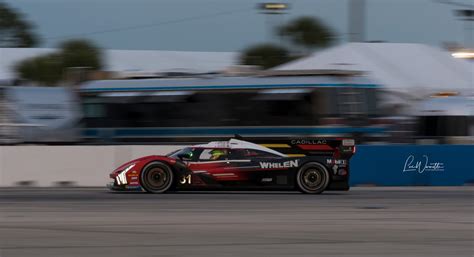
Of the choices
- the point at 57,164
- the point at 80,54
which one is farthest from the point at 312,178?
the point at 80,54

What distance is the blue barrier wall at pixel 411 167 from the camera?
19.6 meters

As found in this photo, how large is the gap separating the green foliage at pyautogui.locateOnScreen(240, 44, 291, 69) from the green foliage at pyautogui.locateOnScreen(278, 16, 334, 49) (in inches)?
65.4

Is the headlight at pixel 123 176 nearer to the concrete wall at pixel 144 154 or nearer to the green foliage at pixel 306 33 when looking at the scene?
the concrete wall at pixel 144 154

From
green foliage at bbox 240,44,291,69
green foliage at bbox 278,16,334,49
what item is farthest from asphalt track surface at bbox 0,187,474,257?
green foliage at bbox 278,16,334,49

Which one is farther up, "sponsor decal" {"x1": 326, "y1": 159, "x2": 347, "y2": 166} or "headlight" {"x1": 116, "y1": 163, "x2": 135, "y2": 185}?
"sponsor decal" {"x1": 326, "y1": 159, "x2": 347, "y2": 166}

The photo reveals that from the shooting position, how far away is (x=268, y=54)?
59812 mm

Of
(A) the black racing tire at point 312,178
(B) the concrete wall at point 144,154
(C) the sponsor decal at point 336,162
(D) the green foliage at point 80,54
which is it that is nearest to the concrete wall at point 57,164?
(B) the concrete wall at point 144,154

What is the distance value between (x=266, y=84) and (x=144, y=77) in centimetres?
384

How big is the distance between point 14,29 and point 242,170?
64.9 m

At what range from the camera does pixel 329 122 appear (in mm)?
23266

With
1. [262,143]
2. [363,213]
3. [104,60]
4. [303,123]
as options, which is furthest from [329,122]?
Answer: [104,60]

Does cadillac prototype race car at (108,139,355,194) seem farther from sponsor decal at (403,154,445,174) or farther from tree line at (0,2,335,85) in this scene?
tree line at (0,2,335,85)

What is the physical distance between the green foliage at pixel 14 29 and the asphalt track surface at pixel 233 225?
63.4 m

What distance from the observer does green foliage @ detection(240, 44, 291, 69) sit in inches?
2258
